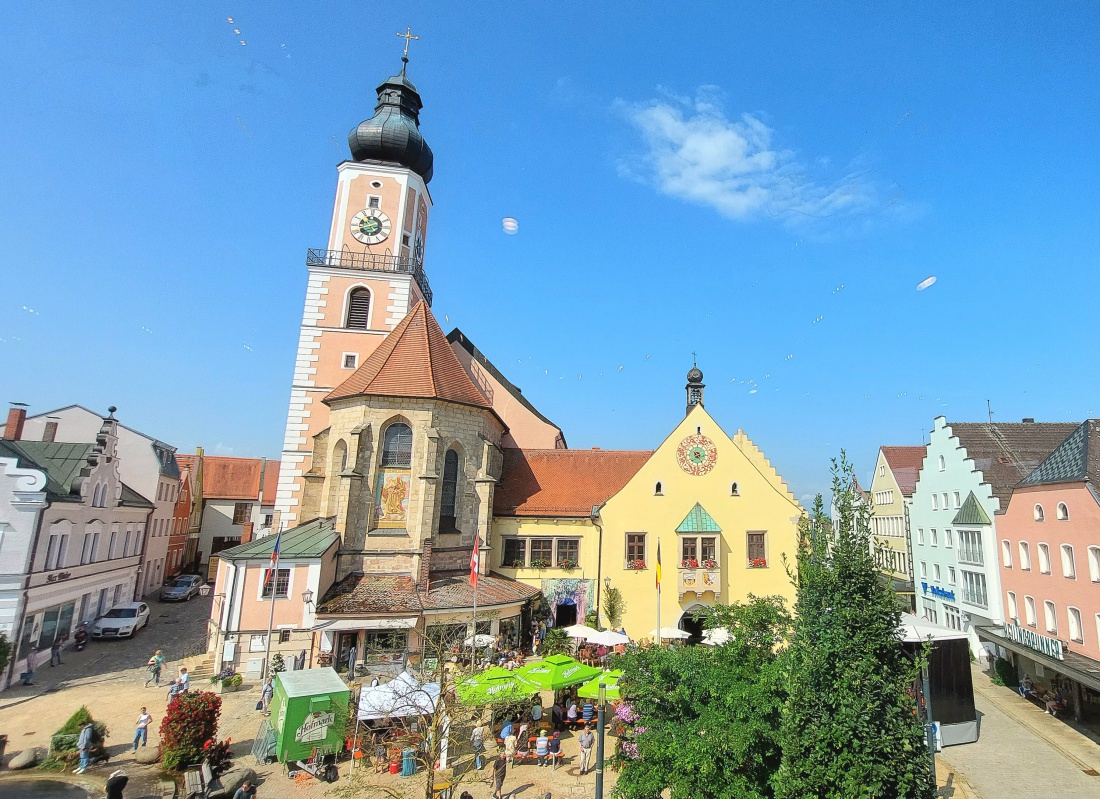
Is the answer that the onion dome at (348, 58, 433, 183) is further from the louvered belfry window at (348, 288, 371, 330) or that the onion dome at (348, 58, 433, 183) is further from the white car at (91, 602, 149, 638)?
the white car at (91, 602, 149, 638)

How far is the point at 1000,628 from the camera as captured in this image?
2864cm

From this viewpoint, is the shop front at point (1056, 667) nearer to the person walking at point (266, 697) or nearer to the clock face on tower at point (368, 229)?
the person walking at point (266, 697)

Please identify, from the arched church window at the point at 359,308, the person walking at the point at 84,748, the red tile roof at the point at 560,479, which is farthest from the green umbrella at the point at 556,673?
the arched church window at the point at 359,308

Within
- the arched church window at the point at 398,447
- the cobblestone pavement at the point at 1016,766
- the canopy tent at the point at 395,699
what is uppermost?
the arched church window at the point at 398,447

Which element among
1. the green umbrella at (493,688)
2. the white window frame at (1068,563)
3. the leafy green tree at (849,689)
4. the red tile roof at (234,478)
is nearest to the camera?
the leafy green tree at (849,689)

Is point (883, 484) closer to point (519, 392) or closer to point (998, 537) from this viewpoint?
point (998, 537)

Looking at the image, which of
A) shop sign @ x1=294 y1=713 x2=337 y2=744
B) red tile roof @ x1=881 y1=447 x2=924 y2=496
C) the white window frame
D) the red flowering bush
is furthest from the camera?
red tile roof @ x1=881 y1=447 x2=924 y2=496

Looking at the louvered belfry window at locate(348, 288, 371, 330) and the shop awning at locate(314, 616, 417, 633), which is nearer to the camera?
the shop awning at locate(314, 616, 417, 633)

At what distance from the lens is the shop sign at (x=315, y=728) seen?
15.4 m

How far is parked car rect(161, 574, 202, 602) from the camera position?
39.8 metres

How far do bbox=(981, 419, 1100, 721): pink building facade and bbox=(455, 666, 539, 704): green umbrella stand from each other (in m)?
18.5

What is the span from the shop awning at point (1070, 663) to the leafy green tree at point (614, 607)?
16247 millimetres

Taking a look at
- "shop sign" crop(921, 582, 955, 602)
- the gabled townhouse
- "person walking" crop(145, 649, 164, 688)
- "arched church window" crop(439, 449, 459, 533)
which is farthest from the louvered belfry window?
"shop sign" crop(921, 582, 955, 602)

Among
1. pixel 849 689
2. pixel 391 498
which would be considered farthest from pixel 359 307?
Answer: pixel 849 689
